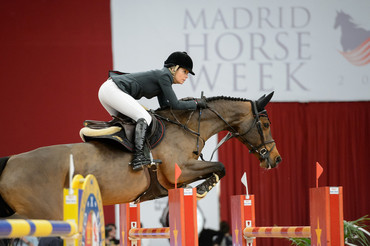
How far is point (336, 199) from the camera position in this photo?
338cm

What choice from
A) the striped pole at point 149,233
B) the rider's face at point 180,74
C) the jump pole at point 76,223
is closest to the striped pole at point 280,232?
the striped pole at point 149,233

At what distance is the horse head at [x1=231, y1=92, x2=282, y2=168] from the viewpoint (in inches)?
190

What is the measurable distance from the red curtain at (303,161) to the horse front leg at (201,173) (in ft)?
16.1

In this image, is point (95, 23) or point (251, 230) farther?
point (95, 23)

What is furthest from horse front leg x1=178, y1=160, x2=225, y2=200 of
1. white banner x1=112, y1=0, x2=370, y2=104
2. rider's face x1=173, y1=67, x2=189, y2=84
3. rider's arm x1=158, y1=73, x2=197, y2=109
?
white banner x1=112, y1=0, x2=370, y2=104

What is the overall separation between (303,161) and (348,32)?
2410 millimetres

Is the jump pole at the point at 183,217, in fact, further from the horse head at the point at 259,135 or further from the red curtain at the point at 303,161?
the red curtain at the point at 303,161

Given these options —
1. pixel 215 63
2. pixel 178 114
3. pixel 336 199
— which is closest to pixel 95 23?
pixel 215 63

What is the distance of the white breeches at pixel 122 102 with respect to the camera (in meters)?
4.19

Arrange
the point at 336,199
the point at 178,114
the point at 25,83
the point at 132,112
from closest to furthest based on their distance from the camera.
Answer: the point at 336,199 < the point at 132,112 < the point at 178,114 < the point at 25,83

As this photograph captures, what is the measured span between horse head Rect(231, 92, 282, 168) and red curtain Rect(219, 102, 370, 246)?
4.46 m

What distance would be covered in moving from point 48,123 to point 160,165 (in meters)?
5.33

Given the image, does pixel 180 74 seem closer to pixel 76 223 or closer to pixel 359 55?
pixel 76 223

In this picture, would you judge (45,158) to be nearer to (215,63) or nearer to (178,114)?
(178,114)
